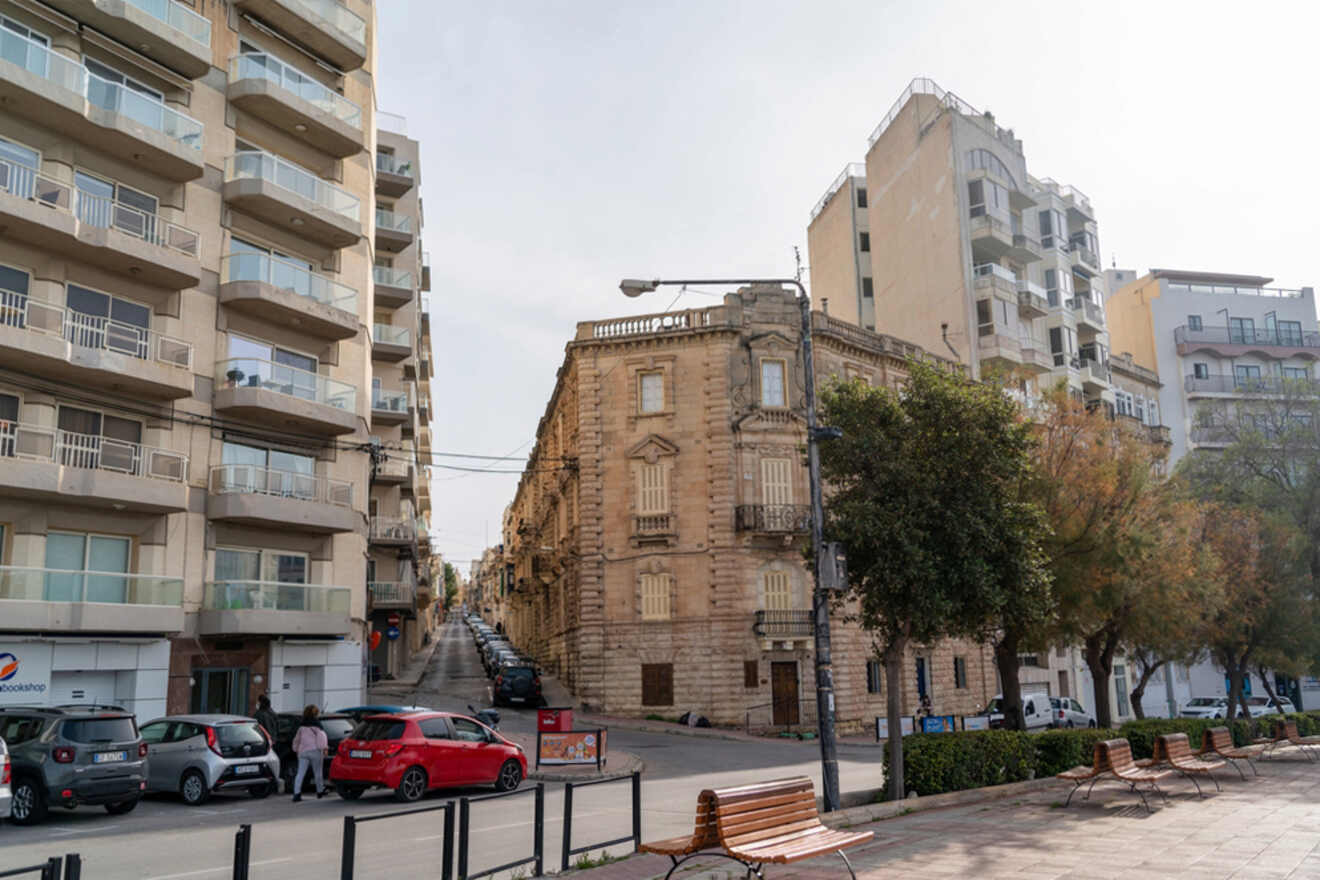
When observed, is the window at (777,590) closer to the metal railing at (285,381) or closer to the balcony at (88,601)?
the metal railing at (285,381)

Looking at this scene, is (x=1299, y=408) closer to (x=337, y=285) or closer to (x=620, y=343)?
(x=620, y=343)

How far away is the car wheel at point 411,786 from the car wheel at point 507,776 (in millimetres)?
1968

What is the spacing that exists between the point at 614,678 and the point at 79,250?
24.1 m

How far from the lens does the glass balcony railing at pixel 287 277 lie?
28.4 metres

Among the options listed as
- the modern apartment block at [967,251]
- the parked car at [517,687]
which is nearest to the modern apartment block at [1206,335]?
the modern apartment block at [967,251]

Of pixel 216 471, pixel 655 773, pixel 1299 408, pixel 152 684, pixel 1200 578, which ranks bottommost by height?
pixel 655 773

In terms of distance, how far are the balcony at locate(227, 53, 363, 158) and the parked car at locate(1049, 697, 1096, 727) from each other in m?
32.4

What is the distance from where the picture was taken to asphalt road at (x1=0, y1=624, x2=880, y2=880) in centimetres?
1187

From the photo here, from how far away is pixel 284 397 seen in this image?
2855 centimetres

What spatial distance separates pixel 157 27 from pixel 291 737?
18.4 meters

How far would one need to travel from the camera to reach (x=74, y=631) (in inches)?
928

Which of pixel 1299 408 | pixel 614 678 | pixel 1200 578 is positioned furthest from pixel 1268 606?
pixel 614 678

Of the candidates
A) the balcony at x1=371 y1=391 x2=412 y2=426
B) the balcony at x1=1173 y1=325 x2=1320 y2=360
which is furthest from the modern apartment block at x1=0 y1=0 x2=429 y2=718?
the balcony at x1=1173 y1=325 x2=1320 y2=360

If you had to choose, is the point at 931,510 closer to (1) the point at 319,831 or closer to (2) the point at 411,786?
(2) the point at 411,786
